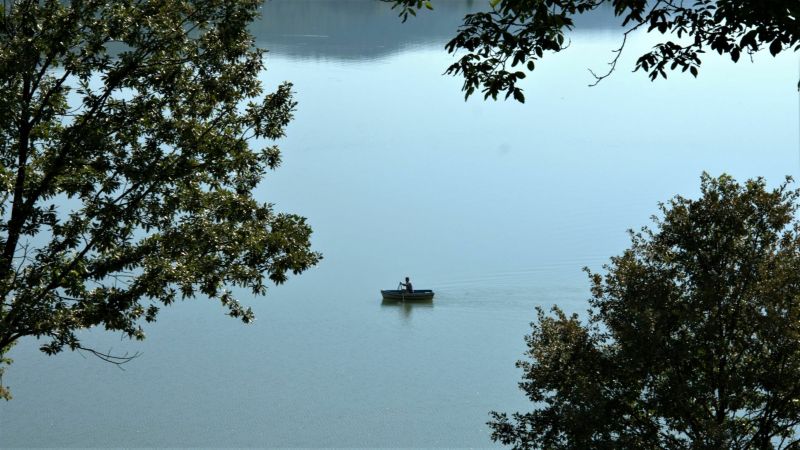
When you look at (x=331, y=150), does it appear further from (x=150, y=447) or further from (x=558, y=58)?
(x=558, y=58)

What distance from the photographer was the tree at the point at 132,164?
9.37m

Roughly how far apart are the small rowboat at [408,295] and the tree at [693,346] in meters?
13.8

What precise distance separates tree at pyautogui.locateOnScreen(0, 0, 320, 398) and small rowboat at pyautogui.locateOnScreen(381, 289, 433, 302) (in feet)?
48.1

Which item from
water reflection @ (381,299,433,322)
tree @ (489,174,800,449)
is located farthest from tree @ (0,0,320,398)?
water reflection @ (381,299,433,322)

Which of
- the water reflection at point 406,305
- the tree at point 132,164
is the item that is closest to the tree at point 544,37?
the tree at point 132,164

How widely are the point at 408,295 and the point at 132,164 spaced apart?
15.8 meters

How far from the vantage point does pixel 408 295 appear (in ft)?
82.9

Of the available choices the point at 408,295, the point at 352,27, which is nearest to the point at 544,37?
the point at 408,295

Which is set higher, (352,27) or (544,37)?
(352,27)

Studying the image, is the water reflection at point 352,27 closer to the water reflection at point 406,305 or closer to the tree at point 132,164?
the water reflection at point 406,305

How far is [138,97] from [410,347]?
1394 cm

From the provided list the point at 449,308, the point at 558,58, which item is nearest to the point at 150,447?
the point at 449,308

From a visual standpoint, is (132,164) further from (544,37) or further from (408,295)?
(408,295)

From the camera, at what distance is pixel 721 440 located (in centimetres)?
950
